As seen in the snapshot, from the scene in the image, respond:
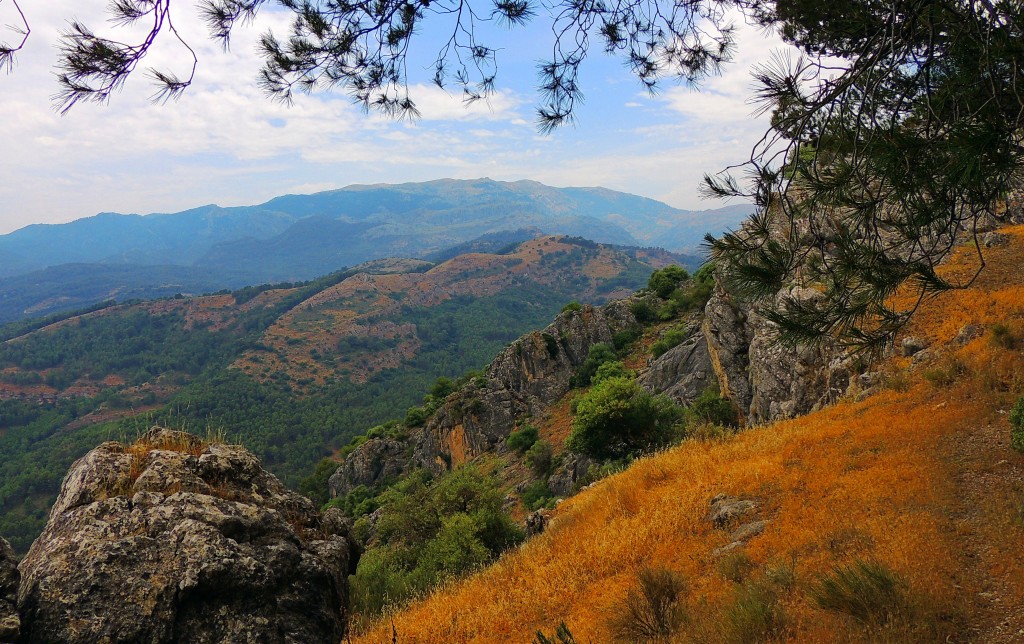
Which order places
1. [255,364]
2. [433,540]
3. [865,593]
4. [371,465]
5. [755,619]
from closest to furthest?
[865,593]
[755,619]
[433,540]
[371,465]
[255,364]

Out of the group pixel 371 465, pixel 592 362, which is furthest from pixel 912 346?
pixel 371 465

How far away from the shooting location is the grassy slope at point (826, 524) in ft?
13.7

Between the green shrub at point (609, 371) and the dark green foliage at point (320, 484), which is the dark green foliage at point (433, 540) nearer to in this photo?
the green shrub at point (609, 371)

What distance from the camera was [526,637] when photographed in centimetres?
552

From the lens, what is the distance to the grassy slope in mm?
4184

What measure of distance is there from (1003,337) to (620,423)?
36.3ft

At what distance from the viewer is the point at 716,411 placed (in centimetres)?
1694

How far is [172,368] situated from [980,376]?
570ft

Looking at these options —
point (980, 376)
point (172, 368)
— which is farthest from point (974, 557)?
point (172, 368)

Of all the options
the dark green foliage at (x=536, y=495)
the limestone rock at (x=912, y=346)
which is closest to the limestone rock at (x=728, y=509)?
the limestone rock at (x=912, y=346)

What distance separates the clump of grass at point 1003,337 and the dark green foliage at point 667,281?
94.7ft

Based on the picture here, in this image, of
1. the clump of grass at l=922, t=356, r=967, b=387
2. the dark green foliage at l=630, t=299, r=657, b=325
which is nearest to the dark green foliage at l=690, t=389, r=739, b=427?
the clump of grass at l=922, t=356, r=967, b=387

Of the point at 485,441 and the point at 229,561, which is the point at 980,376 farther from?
the point at 485,441

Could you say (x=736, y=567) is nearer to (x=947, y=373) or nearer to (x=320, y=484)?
(x=947, y=373)
